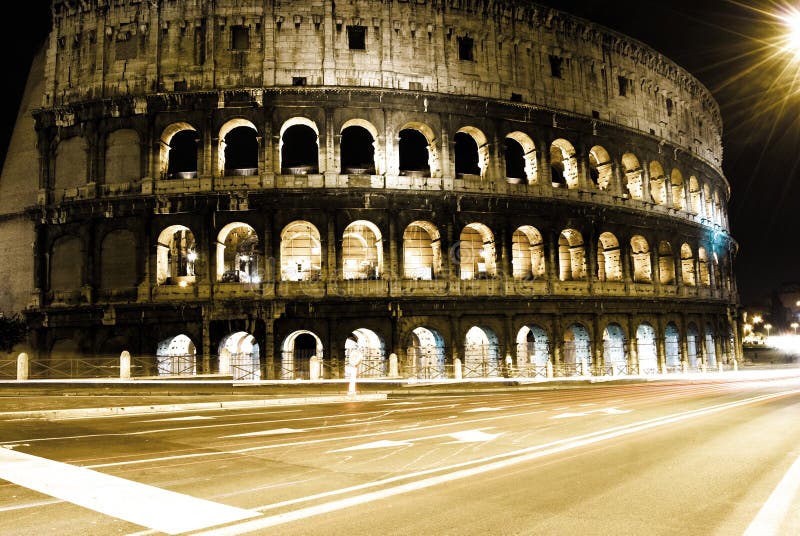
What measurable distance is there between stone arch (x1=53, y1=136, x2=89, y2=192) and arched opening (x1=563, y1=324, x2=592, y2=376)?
23607 mm

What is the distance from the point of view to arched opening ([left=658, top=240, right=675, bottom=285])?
3105cm

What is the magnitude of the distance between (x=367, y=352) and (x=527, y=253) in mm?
9971

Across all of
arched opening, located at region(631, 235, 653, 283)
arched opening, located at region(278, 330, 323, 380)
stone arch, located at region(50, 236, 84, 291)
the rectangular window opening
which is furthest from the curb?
arched opening, located at region(631, 235, 653, 283)

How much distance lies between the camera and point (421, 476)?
5.81 meters

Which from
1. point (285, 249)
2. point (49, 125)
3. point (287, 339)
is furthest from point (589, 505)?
point (49, 125)

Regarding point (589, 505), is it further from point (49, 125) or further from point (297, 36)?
point (49, 125)

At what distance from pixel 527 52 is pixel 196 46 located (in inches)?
610

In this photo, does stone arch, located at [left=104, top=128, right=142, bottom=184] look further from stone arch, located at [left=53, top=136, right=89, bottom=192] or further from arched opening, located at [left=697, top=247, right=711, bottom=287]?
arched opening, located at [left=697, top=247, right=711, bottom=287]

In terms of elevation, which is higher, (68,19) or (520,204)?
(68,19)

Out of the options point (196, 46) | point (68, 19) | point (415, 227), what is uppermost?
point (68, 19)

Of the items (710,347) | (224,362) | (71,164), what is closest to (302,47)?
(71,164)

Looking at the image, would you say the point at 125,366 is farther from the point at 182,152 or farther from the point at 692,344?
the point at 692,344

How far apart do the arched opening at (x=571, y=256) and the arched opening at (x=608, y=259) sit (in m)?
1.24

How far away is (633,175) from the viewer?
1224 inches
